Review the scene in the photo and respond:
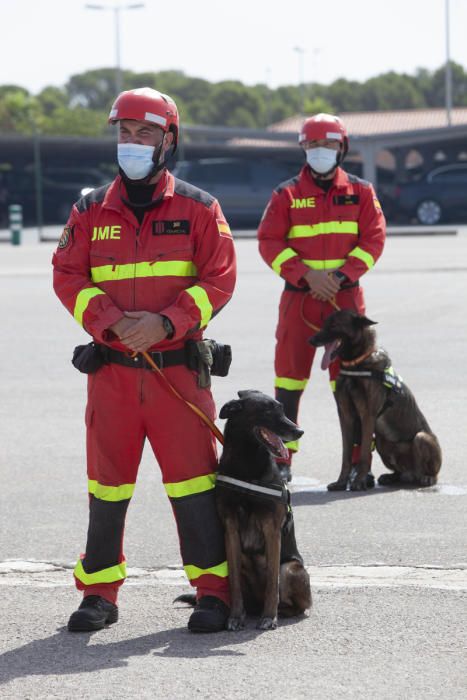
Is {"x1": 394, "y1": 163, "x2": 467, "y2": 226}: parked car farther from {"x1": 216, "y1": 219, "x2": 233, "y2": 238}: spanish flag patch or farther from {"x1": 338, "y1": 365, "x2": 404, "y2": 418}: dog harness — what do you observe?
{"x1": 216, "y1": 219, "x2": 233, "y2": 238}: spanish flag patch

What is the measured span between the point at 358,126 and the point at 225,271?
7376cm

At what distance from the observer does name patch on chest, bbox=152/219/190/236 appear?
16.1ft

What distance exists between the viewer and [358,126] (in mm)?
77312

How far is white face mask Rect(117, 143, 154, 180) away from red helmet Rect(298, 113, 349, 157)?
9.02ft

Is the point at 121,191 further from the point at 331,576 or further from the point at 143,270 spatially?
the point at 331,576

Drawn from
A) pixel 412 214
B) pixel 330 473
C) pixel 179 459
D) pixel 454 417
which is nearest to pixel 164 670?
pixel 179 459

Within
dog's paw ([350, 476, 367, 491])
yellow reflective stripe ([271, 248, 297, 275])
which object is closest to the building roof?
yellow reflective stripe ([271, 248, 297, 275])

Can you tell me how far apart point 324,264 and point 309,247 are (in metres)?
0.13

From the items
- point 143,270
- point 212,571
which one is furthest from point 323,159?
point 212,571

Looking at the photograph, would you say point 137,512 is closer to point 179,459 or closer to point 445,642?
point 179,459

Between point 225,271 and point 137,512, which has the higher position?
point 225,271

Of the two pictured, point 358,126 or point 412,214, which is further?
point 358,126

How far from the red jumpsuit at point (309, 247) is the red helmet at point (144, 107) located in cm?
267

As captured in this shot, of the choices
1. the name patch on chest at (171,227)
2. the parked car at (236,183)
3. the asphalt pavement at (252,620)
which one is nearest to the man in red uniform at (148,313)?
the name patch on chest at (171,227)
